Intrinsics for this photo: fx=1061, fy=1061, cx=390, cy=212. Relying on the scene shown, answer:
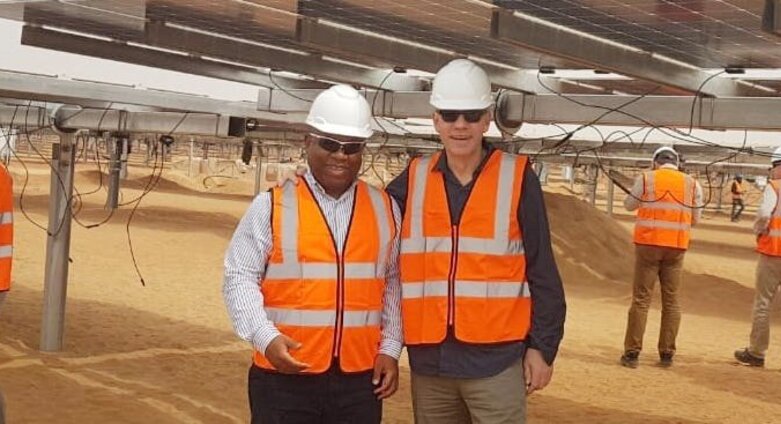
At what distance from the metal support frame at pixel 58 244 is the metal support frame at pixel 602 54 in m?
4.71

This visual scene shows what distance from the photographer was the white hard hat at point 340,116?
340 cm

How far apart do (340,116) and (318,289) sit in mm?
574

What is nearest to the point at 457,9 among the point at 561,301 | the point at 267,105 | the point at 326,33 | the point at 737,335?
the point at 326,33

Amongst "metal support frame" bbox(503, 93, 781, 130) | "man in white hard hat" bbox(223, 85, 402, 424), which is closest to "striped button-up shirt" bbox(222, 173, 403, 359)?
"man in white hard hat" bbox(223, 85, 402, 424)

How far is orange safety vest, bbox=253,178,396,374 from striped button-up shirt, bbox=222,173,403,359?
0.09 feet

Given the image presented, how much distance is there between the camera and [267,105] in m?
8.89

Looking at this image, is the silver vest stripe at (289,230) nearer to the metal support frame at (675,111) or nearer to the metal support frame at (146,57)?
the metal support frame at (675,111)

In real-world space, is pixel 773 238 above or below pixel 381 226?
below

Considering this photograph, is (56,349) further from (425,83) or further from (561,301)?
(561,301)

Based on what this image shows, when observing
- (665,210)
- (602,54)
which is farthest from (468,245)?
(665,210)

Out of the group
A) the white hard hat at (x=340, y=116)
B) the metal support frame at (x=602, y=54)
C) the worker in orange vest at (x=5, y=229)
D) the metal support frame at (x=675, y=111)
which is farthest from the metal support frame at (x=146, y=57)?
the white hard hat at (x=340, y=116)

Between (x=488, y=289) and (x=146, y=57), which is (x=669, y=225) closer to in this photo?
(x=146, y=57)

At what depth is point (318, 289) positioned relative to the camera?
326 cm

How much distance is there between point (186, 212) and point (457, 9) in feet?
59.9
